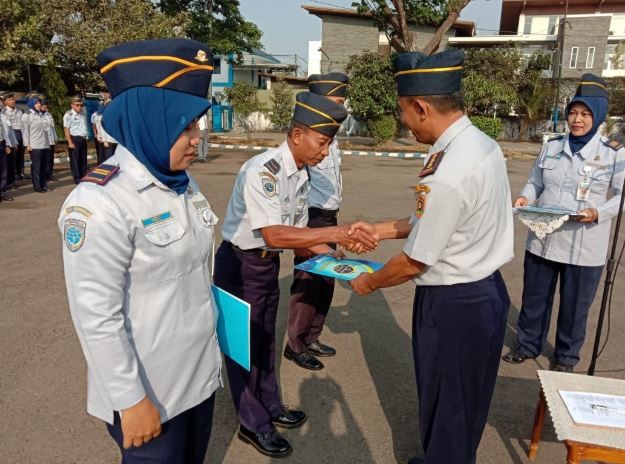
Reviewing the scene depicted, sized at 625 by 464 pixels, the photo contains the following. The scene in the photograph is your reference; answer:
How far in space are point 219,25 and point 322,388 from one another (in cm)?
2667

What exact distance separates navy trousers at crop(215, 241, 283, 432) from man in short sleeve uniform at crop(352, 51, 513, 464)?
628mm

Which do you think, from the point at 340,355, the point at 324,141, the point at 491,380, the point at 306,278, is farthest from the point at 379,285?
the point at 340,355

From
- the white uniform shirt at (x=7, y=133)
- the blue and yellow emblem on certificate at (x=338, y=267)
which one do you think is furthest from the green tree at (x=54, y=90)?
the blue and yellow emblem on certificate at (x=338, y=267)

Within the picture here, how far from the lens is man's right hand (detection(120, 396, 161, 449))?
136 centimetres

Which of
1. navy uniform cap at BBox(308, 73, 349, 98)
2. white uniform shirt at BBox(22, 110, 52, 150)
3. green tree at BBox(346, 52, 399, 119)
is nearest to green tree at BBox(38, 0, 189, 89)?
Answer: white uniform shirt at BBox(22, 110, 52, 150)

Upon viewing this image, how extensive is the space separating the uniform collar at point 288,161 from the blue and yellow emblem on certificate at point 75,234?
1.37 m

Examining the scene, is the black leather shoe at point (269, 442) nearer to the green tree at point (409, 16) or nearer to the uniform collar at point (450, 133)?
the uniform collar at point (450, 133)

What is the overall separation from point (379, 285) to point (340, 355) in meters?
1.70

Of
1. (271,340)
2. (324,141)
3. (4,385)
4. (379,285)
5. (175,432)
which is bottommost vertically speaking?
(4,385)

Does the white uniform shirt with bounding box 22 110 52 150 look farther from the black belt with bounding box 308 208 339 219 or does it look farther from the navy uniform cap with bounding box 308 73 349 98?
the black belt with bounding box 308 208 339 219

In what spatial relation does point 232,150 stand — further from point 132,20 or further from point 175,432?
point 175,432

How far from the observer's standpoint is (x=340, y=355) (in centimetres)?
371

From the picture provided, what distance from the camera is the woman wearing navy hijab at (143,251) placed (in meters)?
1.28

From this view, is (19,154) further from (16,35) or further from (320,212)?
(320,212)
